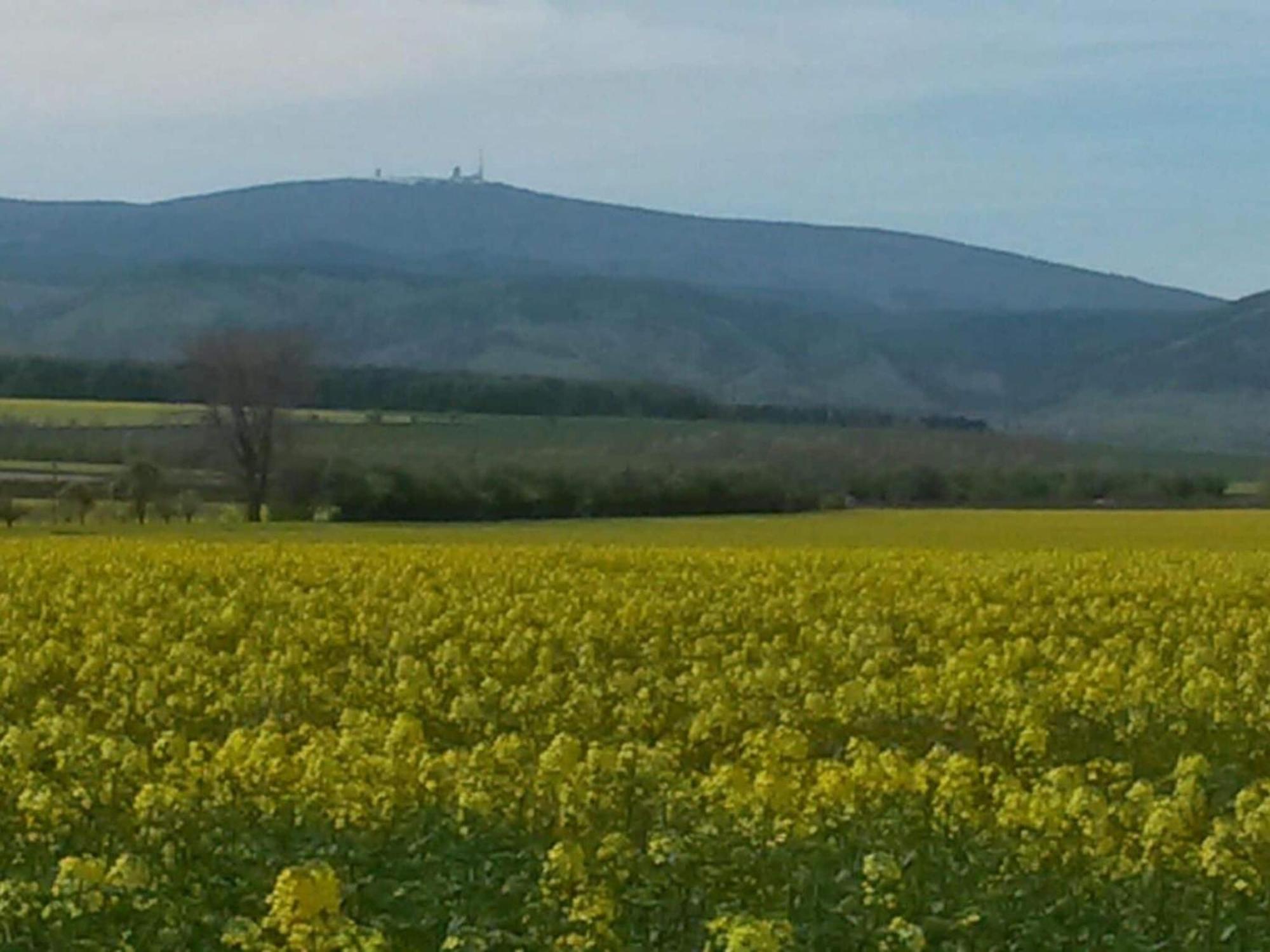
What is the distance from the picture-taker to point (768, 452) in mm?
99188

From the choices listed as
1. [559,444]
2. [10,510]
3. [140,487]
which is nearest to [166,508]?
[140,487]

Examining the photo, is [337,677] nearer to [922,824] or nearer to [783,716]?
[783,716]

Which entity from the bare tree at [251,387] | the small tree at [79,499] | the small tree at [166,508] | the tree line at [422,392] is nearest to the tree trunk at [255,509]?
the bare tree at [251,387]

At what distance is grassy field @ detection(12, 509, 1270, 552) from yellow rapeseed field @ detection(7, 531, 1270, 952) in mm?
22143

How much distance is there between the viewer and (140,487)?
72.3 m

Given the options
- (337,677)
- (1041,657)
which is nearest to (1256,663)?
(1041,657)

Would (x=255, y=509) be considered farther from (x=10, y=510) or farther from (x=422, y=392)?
(x=422, y=392)

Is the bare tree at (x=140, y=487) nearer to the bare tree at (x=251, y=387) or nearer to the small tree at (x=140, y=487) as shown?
the small tree at (x=140, y=487)

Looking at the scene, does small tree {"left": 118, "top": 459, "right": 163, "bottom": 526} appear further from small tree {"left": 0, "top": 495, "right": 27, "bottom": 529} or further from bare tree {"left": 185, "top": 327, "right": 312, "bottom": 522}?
bare tree {"left": 185, "top": 327, "right": 312, "bottom": 522}

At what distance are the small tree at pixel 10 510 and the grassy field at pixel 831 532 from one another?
7.34ft

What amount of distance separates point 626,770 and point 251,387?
79.6 meters

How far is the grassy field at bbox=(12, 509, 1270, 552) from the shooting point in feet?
169

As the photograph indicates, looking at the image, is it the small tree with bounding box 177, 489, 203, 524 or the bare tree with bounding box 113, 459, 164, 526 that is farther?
the small tree with bounding box 177, 489, 203, 524

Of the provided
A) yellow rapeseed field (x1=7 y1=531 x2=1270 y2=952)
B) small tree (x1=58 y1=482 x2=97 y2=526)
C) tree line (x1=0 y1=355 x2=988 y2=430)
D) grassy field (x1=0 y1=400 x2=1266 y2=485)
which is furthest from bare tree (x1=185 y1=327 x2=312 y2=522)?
yellow rapeseed field (x1=7 y1=531 x2=1270 y2=952)
